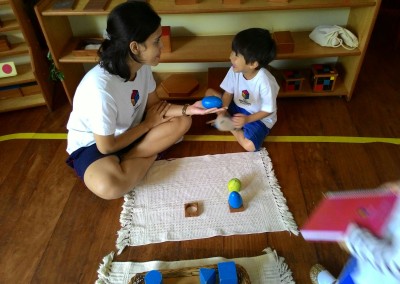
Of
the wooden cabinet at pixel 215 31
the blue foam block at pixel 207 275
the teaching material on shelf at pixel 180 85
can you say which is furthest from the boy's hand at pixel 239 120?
the blue foam block at pixel 207 275

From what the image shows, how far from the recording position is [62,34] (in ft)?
5.95

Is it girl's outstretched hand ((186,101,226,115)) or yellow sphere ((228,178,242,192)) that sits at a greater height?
girl's outstretched hand ((186,101,226,115))

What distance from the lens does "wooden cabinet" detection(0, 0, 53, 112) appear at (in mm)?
1687

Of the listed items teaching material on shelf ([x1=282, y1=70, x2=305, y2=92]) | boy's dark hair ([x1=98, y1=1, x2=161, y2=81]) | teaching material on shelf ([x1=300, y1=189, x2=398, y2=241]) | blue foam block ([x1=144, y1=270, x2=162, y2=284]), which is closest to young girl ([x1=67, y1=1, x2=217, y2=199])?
boy's dark hair ([x1=98, y1=1, x2=161, y2=81])

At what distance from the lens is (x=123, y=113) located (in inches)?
54.6

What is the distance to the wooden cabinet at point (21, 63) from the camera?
5.53 feet

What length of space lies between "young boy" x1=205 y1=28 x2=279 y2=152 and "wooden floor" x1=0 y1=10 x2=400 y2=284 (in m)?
0.10

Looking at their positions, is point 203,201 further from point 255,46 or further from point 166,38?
point 166,38

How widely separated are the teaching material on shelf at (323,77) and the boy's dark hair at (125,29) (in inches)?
40.7

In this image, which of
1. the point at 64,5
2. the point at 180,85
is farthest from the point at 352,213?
the point at 64,5

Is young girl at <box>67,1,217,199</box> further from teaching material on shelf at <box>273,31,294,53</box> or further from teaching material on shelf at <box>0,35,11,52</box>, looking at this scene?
teaching material on shelf at <box>0,35,11,52</box>

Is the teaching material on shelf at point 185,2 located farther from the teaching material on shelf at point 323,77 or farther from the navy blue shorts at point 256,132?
the teaching material on shelf at point 323,77

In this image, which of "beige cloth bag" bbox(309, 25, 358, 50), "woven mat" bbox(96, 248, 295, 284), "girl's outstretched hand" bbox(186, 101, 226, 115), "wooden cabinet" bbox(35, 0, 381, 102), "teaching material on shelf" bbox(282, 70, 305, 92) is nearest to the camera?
"woven mat" bbox(96, 248, 295, 284)

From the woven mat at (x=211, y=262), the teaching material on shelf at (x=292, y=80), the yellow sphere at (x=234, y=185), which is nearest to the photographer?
the woven mat at (x=211, y=262)
